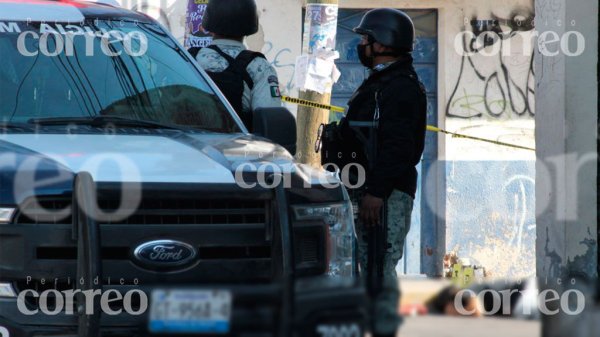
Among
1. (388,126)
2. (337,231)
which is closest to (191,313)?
(337,231)

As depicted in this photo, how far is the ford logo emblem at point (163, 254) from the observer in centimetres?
428

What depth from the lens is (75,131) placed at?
4812 millimetres

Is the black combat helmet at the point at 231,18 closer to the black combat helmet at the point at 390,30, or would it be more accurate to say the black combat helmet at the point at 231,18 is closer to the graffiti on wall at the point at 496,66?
the black combat helmet at the point at 390,30

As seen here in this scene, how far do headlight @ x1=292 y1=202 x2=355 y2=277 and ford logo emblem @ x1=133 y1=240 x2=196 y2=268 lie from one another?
0.47m

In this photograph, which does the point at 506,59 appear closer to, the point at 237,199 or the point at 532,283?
the point at 237,199

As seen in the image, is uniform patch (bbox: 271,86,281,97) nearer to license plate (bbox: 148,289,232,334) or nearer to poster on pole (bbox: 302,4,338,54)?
poster on pole (bbox: 302,4,338,54)

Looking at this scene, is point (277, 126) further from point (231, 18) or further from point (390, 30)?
point (231, 18)

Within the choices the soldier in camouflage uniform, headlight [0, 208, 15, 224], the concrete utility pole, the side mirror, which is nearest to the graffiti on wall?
the concrete utility pole

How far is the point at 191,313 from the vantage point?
2254 millimetres

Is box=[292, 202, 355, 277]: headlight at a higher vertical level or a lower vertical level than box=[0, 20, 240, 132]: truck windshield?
lower

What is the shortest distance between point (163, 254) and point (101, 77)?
131 cm

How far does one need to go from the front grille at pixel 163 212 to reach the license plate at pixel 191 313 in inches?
78.2

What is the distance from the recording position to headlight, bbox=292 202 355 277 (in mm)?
4594

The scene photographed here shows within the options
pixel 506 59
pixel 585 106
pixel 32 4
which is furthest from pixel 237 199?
pixel 506 59
